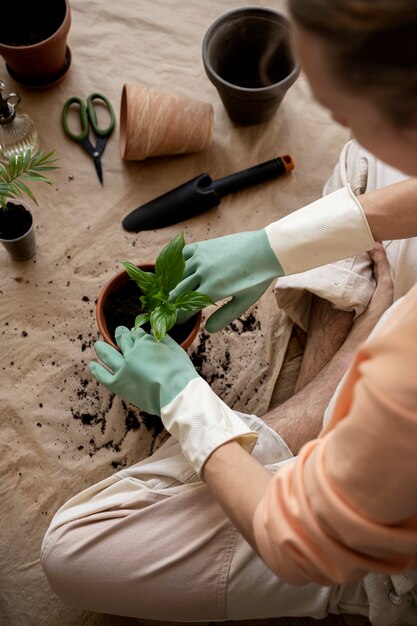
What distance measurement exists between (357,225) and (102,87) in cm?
80

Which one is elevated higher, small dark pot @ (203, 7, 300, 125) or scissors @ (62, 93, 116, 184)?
small dark pot @ (203, 7, 300, 125)

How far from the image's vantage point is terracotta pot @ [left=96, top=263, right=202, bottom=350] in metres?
1.16

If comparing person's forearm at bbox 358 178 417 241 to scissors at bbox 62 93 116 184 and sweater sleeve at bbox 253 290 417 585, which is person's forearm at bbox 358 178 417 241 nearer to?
sweater sleeve at bbox 253 290 417 585

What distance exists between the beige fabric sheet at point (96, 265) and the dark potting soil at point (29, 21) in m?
0.12

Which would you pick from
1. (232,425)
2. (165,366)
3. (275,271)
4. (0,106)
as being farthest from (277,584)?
(0,106)

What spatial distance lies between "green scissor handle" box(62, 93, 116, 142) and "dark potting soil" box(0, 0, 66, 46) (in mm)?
157

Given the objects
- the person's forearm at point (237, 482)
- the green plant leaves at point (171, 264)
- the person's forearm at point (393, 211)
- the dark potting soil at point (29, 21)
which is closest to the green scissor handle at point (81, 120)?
the dark potting soil at point (29, 21)

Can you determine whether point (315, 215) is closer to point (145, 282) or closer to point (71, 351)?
point (145, 282)

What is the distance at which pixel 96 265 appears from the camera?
143cm

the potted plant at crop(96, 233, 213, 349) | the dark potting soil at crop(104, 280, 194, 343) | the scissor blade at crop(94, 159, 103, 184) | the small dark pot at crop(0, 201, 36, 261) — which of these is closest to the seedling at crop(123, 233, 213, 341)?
Result: the potted plant at crop(96, 233, 213, 349)

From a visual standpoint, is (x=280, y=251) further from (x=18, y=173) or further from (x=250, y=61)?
(x=250, y=61)

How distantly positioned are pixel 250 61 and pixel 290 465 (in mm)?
1108

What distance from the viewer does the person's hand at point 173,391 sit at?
986 mm

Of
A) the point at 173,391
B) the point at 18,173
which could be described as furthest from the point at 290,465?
the point at 18,173
